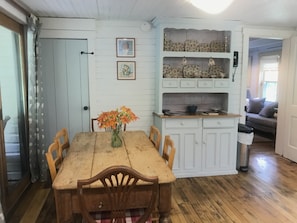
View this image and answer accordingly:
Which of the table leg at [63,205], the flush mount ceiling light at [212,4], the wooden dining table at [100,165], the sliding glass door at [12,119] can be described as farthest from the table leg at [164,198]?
the sliding glass door at [12,119]

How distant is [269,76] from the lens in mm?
7105

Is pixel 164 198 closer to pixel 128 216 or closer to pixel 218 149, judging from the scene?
pixel 128 216

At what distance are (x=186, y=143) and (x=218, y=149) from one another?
51 cm

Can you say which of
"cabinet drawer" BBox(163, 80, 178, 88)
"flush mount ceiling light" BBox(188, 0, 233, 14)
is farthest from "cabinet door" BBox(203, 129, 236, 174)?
"flush mount ceiling light" BBox(188, 0, 233, 14)

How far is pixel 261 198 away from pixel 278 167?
1286mm

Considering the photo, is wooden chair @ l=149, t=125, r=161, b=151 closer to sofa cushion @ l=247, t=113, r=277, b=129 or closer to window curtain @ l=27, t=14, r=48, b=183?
window curtain @ l=27, t=14, r=48, b=183

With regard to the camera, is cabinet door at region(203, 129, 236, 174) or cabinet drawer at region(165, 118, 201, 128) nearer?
cabinet drawer at region(165, 118, 201, 128)

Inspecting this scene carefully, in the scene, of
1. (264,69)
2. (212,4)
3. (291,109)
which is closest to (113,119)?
(212,4)

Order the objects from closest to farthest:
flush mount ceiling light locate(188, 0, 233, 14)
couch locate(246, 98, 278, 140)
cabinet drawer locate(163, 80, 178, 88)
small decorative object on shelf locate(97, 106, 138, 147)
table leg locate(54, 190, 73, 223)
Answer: table leg locate(54, 190, 73, 223), flush mount ceiling light locate(188, 0, 233, 14), small decorative object on shelf locate(97, 106, 138, 147), cabinet drawer locate(163, 80, 178, 88), couch locate(246, 98, 278, 140)

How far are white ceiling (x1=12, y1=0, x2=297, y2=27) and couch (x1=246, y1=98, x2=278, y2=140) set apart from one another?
2.69m

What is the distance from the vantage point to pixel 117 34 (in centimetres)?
374

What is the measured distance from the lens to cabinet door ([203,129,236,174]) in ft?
12.1

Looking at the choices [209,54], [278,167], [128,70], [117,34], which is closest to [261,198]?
[278,167]

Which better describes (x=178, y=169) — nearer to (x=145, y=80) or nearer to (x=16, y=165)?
(x=145, y=80)
